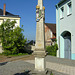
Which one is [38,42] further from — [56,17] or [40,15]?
[56,17]

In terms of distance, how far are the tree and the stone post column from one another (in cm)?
1259

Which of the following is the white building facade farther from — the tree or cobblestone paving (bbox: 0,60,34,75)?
the tree

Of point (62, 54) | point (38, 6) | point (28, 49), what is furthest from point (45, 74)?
point (28, 49)

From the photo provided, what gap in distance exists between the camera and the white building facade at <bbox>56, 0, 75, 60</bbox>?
44.5 ft

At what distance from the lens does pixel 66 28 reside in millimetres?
14750

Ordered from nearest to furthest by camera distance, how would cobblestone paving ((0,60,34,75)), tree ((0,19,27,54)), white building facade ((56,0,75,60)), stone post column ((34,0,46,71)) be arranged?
stone post column ((34,0,46,71))
cobblestone paving ((0,60,34,75))
white building facade ((56,0,75,60))
tree ((0,19,27,54))

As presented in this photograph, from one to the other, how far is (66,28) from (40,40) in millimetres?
8719

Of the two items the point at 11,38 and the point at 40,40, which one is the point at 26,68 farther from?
the point at 11,38

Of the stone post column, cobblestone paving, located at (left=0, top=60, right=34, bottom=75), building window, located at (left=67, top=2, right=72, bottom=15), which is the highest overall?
building window, located at (left=67, top=2, right=72, bottom=15)

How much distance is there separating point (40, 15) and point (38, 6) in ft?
1.88

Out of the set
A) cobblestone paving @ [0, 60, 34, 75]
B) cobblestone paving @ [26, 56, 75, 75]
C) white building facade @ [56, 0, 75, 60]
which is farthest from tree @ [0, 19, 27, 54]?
cobblestone paving @ [26, 56, 75, 75]

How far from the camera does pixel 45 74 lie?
638cm

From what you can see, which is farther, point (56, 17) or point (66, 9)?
point (56, 17)

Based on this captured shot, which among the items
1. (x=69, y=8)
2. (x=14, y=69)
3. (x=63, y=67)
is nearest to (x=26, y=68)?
(x=14, y=69)
